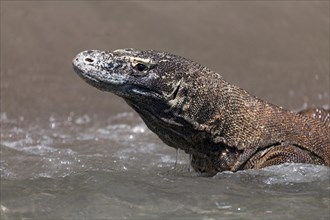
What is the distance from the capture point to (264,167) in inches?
242

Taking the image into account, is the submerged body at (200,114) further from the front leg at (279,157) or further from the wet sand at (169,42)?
the wet sand at (169,42)

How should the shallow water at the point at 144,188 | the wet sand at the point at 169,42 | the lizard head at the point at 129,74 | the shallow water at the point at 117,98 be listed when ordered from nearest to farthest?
the shallow water at the point at 144,188, the shallow water at the point at 117,98, the lizard head at the point at 129,74, the wet sand at the point at 169,42

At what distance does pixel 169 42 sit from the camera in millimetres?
10594

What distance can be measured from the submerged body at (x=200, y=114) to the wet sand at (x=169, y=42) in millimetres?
3543

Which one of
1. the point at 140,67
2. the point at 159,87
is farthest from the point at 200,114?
the point at 140,67

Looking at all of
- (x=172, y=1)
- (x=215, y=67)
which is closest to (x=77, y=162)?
(x=215, y=67)

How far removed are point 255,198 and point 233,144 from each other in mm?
776

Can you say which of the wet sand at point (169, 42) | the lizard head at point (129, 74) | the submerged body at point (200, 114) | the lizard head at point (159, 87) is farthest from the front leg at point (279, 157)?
the wet sand at point (169, 42)

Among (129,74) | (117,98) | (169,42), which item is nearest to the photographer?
(129,74)

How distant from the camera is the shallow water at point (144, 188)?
521cm

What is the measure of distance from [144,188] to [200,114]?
0.81 meters

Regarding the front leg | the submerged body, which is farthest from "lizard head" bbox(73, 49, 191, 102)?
the front leg

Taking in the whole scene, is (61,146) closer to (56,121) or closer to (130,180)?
(56,121)

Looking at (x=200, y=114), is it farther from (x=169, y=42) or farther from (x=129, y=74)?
(x=169, y=42)
